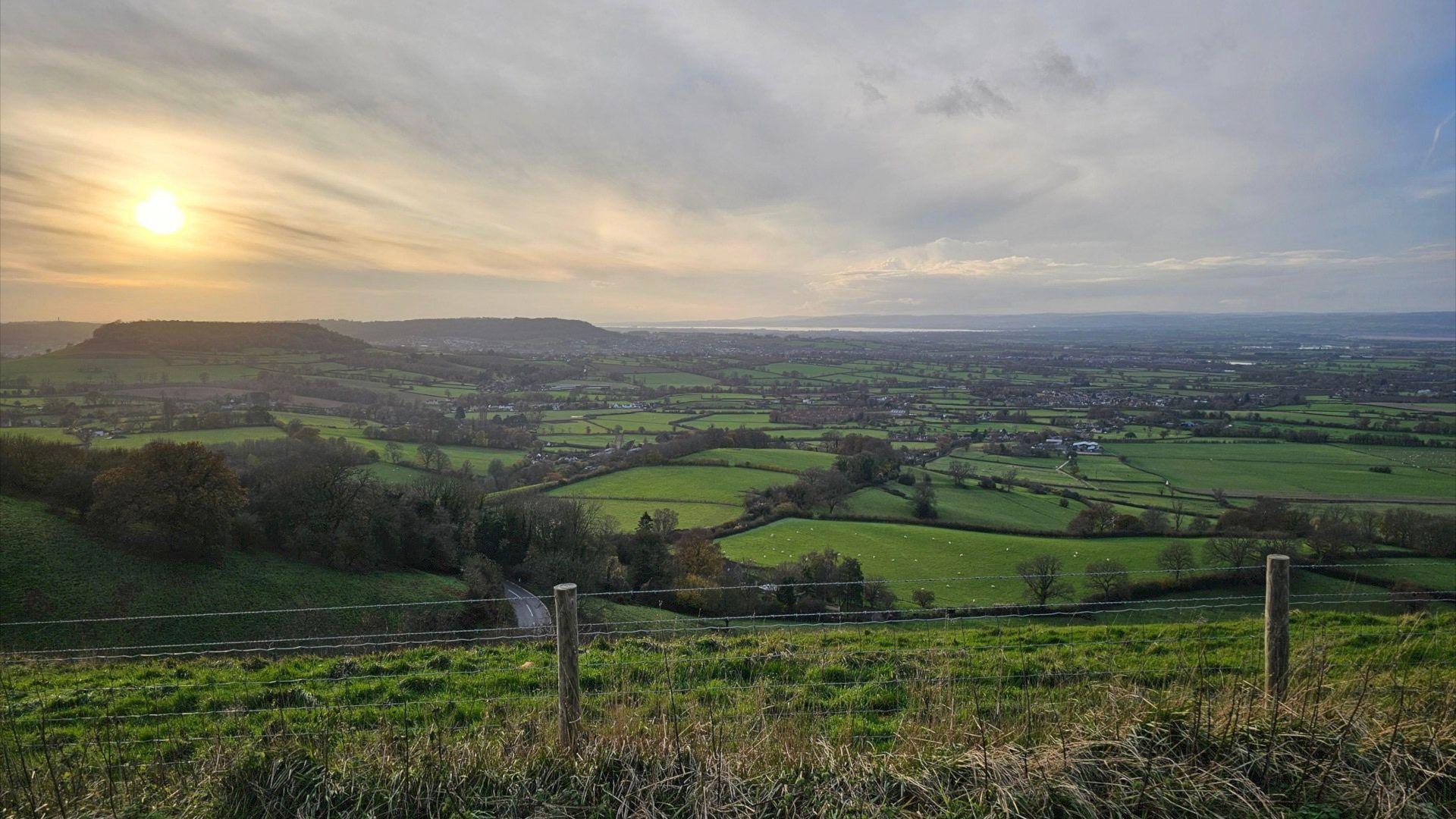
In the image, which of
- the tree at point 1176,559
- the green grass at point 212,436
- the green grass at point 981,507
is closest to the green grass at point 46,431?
the green grass at point 212,436

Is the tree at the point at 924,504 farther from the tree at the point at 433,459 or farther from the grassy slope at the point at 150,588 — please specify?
the tree at the point at 433,459

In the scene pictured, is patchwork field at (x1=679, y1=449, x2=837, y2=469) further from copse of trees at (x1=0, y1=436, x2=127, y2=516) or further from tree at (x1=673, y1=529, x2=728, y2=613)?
copse of trees at (x1=0, y1=436, x2=127, y2=516)

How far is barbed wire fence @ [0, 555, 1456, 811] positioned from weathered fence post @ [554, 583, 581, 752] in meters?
0.01

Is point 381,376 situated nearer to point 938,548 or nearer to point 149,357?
point 149,357

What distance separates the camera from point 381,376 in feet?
256

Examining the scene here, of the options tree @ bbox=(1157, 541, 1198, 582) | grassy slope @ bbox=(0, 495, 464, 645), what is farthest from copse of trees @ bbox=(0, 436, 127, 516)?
tree @ bbox=(1157, 541, 1198, 582)

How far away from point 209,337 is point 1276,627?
100952mm

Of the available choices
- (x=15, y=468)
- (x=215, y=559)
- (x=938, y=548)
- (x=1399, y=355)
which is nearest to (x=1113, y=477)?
(x=938, y=548)

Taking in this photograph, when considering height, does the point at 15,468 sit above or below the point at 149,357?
below

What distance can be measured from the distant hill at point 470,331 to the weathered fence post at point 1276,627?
13985cm

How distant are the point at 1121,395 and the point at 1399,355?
7255 cm

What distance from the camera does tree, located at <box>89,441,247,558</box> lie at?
2136cm

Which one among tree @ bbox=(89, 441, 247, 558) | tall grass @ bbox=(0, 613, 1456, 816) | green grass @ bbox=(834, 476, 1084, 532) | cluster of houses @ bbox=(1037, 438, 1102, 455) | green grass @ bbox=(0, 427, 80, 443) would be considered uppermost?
tall grass @ bbox=(0, 613, 1456, 816)

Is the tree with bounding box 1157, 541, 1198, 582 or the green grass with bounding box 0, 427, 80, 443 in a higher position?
the green grass with bounding box 0, 427, 80, 443
